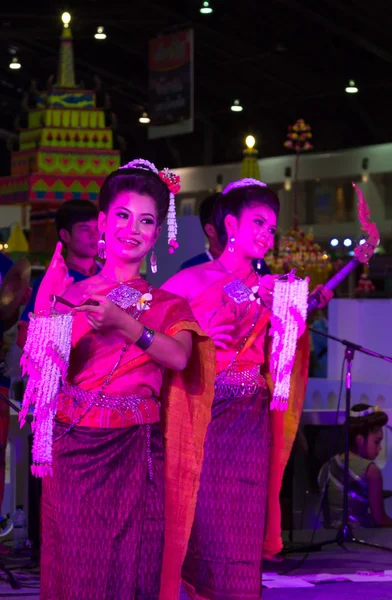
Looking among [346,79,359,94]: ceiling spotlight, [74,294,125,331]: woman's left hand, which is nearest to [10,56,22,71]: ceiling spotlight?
[346,79,359,94]: ceiling spotlight

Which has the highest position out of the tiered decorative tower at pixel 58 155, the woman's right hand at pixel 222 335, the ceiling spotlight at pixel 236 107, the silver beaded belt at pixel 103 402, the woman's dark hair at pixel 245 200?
the ceiling spotlight at pixel 236 107

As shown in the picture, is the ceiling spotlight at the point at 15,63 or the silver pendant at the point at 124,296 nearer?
the silver pendant at the point at 124,296

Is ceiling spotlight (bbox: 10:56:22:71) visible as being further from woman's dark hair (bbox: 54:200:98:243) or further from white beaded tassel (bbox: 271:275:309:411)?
white beaded tassel (bbox: 271:275:309:411)

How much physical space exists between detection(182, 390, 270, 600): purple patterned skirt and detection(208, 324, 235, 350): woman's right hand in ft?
0.59

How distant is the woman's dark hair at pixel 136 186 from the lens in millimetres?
2650

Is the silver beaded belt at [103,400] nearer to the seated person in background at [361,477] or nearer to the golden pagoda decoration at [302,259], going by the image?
the seated person in background at [361,477]

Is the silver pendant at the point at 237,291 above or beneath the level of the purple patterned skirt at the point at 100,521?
above

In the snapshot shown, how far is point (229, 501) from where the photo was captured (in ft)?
11.1

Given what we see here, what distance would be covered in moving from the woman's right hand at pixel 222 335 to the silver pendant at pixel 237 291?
0.30ft

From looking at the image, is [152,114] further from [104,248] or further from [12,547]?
[104,248]

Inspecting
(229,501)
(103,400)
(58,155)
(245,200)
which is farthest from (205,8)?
(103,400)

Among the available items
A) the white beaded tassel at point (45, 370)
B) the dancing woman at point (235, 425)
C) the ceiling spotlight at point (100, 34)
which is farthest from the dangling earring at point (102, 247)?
the ceiling spotlight at point (100, 34)

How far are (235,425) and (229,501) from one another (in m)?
0.24

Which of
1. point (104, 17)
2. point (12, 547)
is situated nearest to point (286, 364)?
point (12, 547)
